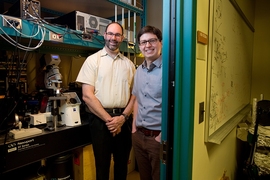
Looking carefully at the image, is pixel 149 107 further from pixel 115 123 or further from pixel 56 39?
pixel 56 39

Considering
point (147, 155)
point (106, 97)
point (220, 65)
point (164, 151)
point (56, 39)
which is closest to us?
point (164, 151)

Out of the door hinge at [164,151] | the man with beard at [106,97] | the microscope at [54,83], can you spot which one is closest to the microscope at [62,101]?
the microscope at [54,83]

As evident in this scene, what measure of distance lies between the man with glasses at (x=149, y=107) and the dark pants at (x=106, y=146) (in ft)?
1.01

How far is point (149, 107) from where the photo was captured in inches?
51.9

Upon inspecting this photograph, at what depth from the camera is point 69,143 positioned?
164 centimetres

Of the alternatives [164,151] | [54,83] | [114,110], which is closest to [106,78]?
[114,110]

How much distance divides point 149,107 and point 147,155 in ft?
1.21

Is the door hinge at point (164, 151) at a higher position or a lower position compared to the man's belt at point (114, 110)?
lower

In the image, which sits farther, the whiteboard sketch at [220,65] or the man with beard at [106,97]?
the man with beard at [106,97]

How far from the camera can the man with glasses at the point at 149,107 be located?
1299 mm

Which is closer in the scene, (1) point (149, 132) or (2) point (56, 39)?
(1) point (149, 132)

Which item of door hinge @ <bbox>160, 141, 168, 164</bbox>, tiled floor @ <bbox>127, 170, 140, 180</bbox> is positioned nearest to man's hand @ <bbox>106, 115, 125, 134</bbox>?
door hinge @ <bbox>160, 141, 168, 164</bbox>

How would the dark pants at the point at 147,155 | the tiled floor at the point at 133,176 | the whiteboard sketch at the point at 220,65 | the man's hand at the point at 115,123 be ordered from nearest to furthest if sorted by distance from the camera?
the whiteboard sketch at the point at 220,65 → the dark pants at the point at 147,155 → the man's hand at the point at 115,123 → the tiled floor at the point at 133,176

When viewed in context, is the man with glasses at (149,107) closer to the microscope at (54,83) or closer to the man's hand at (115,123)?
the man's hand at (115,123)
